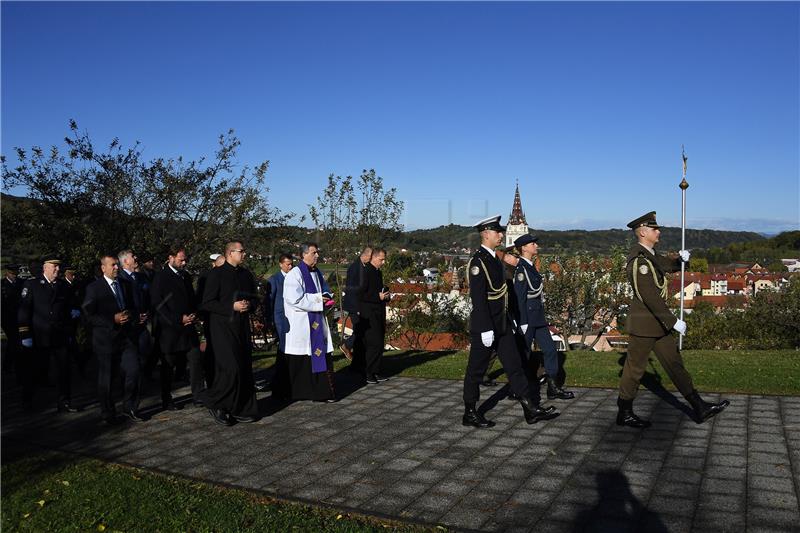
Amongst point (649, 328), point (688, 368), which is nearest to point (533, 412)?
point (649, 328)

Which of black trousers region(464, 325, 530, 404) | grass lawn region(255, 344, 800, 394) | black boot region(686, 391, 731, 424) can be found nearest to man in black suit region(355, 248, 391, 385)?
grass lawn region(255, 344, 800, 394)

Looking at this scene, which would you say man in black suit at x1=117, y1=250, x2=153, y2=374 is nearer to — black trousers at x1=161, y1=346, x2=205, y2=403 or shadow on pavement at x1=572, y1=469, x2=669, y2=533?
black trousers at x1=161, y1=346, x2=205, y2=403

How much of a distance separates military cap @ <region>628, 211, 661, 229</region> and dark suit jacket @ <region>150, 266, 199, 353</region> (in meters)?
5.59

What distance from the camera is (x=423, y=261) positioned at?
19484 millimetres

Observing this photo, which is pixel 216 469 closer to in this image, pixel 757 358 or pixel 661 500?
pixel 661 500

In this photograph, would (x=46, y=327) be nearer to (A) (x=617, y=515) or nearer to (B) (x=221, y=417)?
(B) (x=221, y=417)

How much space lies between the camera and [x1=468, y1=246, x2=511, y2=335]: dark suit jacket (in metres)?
7.52

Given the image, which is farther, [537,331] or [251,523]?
[537,331]

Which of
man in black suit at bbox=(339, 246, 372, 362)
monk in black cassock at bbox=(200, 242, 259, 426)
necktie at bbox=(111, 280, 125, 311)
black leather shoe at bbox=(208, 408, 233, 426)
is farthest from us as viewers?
man in black suit at bbox=(339, 246, 372, 362)

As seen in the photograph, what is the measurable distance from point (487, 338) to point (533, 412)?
3.08 ft

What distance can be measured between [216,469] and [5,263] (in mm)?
8872

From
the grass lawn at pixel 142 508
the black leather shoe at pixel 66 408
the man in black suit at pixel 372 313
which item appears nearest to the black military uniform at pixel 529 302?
the man in black suit at pixel 372 313

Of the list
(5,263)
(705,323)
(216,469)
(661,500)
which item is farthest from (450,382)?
(705,323)

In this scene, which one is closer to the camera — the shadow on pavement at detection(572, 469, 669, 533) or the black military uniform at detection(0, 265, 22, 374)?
the shadow on pavement at detection(572, 469, 669, 533)
